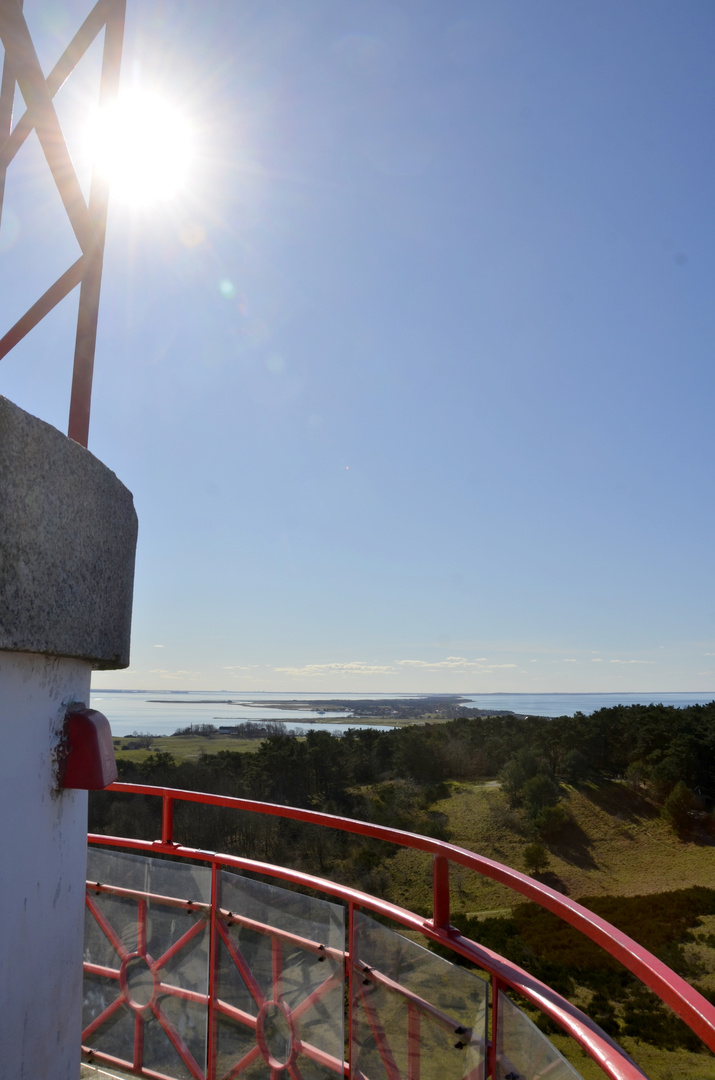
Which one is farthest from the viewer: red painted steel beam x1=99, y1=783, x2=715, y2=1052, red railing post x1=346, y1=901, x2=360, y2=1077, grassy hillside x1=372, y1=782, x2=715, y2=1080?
grassy hillside x1=372, y1=782, x2=715, y2=1080

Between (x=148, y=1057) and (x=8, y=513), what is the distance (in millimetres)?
2497

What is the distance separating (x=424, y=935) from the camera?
1.75 m

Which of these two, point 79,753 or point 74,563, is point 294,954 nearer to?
point 79,753

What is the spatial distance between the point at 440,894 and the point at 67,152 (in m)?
2.16

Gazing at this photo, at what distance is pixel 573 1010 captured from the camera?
1396 mm

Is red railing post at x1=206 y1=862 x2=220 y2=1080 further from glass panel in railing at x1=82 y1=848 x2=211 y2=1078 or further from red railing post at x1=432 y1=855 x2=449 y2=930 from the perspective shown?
red railing post at x1=432 y1=855 x2=449 y2=930

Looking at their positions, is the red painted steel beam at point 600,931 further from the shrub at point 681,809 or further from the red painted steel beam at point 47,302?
the shrub at point 681,809

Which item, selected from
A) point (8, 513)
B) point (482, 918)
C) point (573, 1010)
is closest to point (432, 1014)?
point (573, 1010)

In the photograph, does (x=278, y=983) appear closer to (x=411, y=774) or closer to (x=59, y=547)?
(x=59, y=547)

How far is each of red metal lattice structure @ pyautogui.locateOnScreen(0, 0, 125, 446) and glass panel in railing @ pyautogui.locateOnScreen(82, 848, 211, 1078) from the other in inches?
72.6

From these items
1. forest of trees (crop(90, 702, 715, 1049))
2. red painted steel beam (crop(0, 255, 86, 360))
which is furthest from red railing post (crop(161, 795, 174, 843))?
forest of trees (crop(90, 702, 715, 1049))

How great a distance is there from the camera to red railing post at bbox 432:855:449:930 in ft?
5.85

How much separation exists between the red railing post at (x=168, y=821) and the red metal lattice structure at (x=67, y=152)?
1552 mm

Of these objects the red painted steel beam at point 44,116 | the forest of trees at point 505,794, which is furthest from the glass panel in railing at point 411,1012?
the forest of trees at point 505,794
